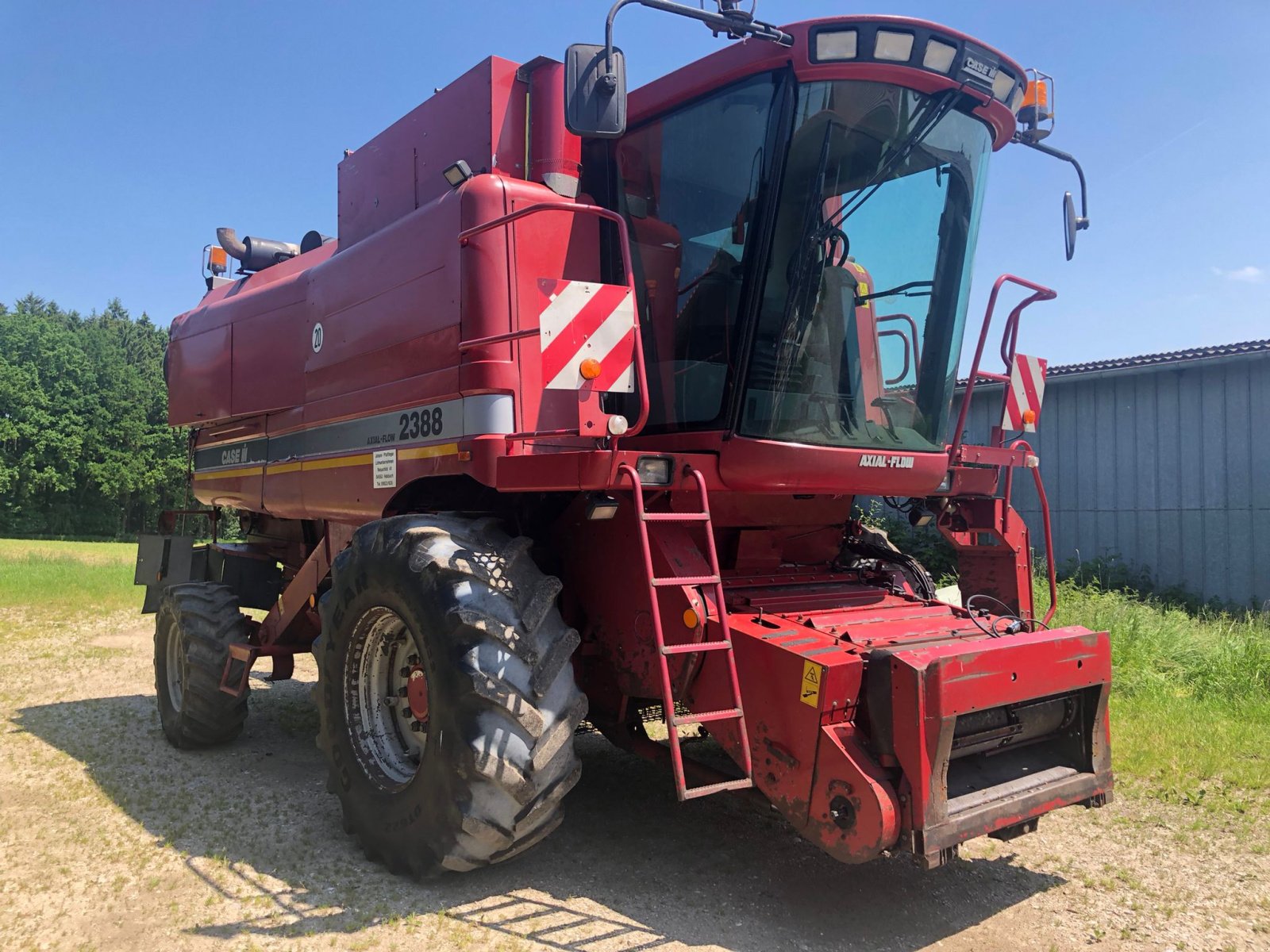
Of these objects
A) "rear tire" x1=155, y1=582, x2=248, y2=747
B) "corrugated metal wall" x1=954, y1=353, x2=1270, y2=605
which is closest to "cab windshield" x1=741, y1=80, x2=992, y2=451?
"rear tire" x1=155, y1=582, x2=248, y2=747

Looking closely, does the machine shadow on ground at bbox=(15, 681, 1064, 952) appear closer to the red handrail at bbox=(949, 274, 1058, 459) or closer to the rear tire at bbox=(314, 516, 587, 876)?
the rear tire at bbox=(314, 516, 587, 876)

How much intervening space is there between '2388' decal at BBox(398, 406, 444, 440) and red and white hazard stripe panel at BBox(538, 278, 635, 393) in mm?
988

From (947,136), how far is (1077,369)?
33.1 ft

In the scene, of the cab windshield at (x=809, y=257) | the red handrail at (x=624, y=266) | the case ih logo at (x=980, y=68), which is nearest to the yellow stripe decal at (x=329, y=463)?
the red handrail at (x=624, y=266)

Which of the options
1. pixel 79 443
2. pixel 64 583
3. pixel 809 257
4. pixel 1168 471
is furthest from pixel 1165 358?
pixel 79 443

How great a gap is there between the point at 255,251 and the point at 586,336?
4345mm

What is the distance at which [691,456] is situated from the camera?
152 inches

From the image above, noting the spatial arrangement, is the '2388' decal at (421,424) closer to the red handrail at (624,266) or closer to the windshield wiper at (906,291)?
the red handrail at (624,266)

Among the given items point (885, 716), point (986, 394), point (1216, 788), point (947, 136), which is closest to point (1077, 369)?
point (986, 394)

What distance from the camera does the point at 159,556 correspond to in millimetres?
7148

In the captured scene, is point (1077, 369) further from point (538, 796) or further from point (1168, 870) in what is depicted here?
point (538, 796)

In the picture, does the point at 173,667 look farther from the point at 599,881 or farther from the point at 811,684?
the point at 811,684

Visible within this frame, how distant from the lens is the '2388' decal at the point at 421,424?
4.32 meters

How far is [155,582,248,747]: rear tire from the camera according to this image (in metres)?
5.76
